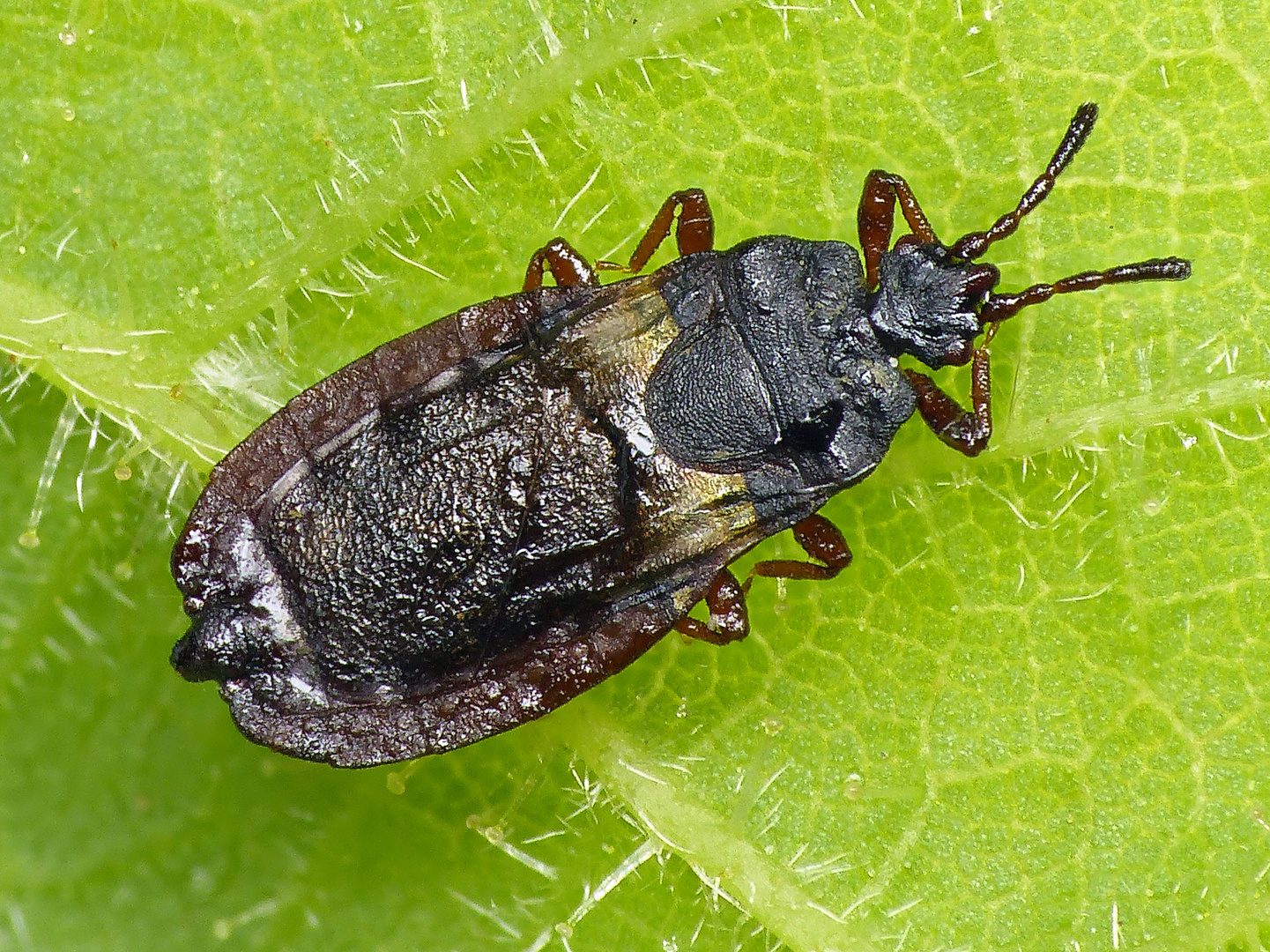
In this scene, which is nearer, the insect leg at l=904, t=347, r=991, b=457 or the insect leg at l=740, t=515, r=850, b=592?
the insect leg at l=904, t=347, r=991, b=457

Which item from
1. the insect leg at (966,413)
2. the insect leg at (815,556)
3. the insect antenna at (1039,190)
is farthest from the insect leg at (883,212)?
the insect leg at (815,556)

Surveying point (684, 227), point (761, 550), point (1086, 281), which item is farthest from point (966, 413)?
point (684, 227)

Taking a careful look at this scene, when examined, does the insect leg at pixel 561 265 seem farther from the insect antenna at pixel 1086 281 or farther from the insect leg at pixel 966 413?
the insect antenna at pixel 1086 281

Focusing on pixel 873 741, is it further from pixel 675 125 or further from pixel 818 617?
pixel 675 125

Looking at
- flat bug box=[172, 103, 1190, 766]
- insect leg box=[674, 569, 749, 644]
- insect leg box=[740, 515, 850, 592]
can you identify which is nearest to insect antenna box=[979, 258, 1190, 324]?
flat bug box=[172, 103, 1190, 766]

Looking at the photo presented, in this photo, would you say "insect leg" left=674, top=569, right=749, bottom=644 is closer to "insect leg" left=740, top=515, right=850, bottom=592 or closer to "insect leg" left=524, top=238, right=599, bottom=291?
"insect leg" left=740, top=515, right=850, bottom=592

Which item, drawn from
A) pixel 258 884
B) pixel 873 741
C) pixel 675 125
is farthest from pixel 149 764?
pixel 675 125
